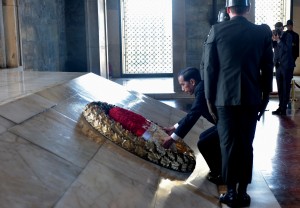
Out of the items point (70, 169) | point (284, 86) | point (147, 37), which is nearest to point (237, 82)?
point (70, 169)

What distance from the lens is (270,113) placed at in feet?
26.9

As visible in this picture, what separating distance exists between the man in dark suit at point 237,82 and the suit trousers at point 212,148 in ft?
1.42

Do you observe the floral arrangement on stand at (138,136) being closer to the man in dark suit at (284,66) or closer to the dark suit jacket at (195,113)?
the dark suit jacket at (195,113)

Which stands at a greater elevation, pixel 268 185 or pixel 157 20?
pixel 157 20

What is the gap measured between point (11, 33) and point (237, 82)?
5.58 m

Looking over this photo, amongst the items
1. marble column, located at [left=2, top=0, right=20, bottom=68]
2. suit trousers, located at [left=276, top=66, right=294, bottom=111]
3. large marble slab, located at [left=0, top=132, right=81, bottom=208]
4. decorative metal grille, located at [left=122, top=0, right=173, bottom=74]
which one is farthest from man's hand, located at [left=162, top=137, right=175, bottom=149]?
decorative metal grille, located at [left=122, top=0, right=173, bottom=74]

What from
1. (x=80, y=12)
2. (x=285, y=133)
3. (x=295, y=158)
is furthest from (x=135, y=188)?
(x=80, y=12)

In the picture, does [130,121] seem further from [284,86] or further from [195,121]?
[284,86]

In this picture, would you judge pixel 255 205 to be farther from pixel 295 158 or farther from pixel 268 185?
pixel 295 158

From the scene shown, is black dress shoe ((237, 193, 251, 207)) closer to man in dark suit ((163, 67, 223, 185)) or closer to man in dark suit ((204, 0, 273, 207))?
man in dark suit ((204, 0, 273, 207))

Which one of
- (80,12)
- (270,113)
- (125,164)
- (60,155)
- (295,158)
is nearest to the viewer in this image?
(60,155)

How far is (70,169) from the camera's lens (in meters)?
2.84

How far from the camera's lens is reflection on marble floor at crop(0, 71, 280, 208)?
2453mm

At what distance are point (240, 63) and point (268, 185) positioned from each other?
4.58ft
